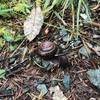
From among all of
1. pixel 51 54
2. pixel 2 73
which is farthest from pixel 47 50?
pixel 2 73

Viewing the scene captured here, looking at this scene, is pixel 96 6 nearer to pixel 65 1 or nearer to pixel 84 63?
pixel 65 1

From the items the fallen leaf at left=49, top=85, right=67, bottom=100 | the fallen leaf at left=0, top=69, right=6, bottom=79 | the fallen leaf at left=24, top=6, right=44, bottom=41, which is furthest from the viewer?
the fallen leaf at left=24, top=6, right=44, bottom=41

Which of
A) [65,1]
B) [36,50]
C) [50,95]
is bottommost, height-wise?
[50,95]

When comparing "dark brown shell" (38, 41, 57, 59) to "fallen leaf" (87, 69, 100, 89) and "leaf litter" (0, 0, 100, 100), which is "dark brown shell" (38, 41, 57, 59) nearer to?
"leaf litter" (0, 0, 100, 100)

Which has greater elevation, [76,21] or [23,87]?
[76,21]

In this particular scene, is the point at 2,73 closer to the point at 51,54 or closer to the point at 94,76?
the point at 51,54

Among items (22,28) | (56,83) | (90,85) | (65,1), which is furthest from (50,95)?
(65,1)

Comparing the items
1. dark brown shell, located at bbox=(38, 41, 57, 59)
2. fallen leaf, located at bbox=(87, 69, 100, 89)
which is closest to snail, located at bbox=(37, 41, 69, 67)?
dark brown shell, located at bbox=(38, 41, 57, 59)

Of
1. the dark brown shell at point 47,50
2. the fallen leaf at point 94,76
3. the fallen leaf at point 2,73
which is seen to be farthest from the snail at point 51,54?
the fallen leaf at point 2,73
